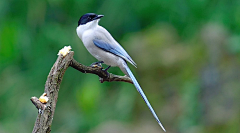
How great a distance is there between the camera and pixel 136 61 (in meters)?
4.00

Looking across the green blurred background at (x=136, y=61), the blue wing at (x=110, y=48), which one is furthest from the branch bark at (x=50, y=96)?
the green blurred background at (x=136, y=61)

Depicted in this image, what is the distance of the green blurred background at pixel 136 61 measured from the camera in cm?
371

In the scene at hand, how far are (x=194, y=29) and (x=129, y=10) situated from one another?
68 cm

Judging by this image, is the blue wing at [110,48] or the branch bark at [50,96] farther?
the blue wing at [110,48]

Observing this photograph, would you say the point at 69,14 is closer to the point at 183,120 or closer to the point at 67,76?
the point at 67,76

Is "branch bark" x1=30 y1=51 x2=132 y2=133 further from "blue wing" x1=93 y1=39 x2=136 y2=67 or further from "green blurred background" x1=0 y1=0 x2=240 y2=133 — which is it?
"green blurred background" x1=0 y1=0 x2=240 y2=133

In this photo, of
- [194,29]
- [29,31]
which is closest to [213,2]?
[194,29]

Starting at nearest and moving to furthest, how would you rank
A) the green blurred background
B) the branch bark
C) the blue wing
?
1. the branch bark
2. the blue wing
3. the green blurred background

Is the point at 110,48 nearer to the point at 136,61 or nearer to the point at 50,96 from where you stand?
the point at 50,96

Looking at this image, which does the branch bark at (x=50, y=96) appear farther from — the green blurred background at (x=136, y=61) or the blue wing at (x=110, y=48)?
the green blurred background at (x=136, y=61)

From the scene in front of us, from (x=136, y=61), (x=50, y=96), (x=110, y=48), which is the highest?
(x=136, y=61)

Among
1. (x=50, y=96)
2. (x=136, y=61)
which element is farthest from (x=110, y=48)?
(x=136, y=61)

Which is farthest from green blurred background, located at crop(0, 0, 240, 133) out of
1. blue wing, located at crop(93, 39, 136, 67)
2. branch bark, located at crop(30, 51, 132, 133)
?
branch bark, located at crop(30, 51, 132, 133)

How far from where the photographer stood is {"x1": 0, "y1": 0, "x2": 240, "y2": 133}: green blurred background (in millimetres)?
3711
